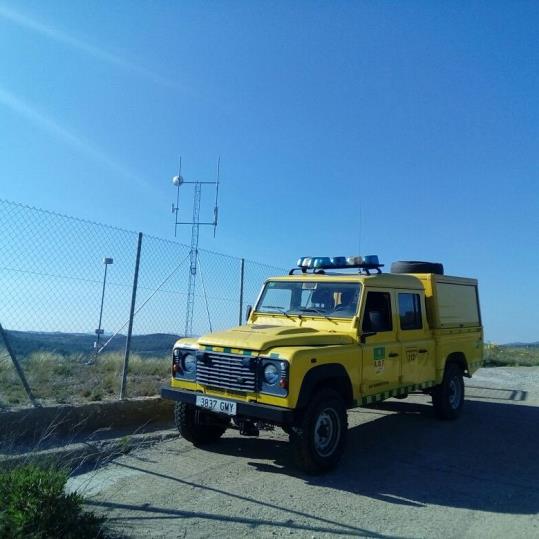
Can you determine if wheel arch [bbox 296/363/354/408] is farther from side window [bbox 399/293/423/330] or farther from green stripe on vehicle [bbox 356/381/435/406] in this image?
side window [bbox 399/293/423/330]

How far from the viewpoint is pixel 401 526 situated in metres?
4.61

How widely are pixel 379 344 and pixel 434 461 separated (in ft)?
5.00

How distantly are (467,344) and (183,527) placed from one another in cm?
674

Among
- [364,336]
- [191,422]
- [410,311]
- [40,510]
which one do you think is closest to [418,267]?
[410,311]

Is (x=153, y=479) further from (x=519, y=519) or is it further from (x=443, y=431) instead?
(x=443, y=431)

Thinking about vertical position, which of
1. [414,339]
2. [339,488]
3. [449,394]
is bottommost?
[339,488]

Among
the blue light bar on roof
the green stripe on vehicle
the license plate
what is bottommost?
the license plate

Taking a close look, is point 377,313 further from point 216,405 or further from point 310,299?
point 216,405

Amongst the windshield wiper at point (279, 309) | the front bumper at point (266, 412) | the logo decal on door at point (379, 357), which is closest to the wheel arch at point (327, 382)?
the front bumper at point (266, 412)

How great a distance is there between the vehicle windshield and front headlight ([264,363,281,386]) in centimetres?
152

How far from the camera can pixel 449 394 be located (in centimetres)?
916

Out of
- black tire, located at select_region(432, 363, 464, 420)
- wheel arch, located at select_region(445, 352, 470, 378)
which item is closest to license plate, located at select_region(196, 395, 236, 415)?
black tire, located at select_region(432, 363, 464, 420)

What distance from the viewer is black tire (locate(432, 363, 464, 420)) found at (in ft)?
29.3

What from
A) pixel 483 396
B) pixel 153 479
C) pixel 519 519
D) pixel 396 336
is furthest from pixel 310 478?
pixel 483 396
